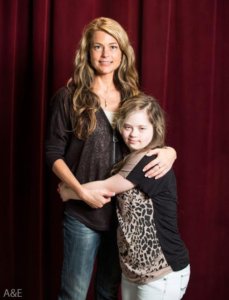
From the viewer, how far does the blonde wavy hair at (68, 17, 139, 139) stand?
55.7 inches

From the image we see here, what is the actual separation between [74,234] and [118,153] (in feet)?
1.10

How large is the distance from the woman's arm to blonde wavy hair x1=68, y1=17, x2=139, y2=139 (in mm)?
129

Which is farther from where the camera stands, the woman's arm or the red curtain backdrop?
the red curtain backdrop

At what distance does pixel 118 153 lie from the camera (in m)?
1.47

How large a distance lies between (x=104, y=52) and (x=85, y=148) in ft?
1.13

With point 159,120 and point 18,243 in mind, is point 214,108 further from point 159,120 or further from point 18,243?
point 18,243

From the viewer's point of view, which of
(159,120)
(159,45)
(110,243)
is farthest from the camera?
(159,45)

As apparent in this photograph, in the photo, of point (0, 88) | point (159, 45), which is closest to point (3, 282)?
point (0, 88)

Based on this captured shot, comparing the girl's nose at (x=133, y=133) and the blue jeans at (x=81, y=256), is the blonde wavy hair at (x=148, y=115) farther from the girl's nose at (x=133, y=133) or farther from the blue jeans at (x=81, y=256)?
the blue jeans at (x=81, y=256)

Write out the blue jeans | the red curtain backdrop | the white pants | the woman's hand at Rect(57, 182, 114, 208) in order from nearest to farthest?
the white pants, the woman's hand at Rect(57, 182, 114, 208), the blue jeans, the red curtain backdrop

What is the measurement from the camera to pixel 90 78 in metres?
1.49

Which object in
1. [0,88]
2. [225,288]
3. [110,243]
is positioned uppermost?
[0,88]

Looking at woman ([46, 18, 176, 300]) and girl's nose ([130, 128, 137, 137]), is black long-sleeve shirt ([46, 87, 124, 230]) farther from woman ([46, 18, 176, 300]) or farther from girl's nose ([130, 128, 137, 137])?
girl's nose ([130, 128, 137, 137])

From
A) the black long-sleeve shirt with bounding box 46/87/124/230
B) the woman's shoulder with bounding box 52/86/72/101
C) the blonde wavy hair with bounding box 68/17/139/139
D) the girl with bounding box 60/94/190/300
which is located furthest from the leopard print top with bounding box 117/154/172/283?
the woman's shoulder with bounding box 52/86/72/101
